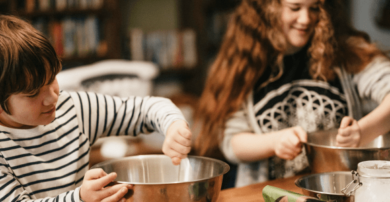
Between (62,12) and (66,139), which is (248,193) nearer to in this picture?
(66,139)

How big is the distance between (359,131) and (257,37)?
1.47 feet

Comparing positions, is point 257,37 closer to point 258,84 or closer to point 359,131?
point 258,84

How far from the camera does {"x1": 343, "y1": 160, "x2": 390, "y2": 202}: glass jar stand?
0.52m

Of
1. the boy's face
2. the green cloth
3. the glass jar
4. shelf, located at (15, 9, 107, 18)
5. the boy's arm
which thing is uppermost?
shelf, located at (15, 9, 107, 18)

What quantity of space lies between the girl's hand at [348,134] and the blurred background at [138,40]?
3.99 feet

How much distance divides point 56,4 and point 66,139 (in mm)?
1818

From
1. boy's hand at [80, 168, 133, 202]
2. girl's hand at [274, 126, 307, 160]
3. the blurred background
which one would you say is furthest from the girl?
the blurred background

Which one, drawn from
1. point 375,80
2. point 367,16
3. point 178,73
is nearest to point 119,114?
point 375,80

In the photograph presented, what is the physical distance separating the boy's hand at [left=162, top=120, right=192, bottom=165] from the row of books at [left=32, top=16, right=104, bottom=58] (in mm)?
1861

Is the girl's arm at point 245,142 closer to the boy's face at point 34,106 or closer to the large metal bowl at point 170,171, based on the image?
the large metal bowl at point 170,171

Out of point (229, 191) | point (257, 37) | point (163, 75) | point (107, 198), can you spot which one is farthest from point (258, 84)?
point (163, 75)

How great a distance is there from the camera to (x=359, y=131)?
785 mm

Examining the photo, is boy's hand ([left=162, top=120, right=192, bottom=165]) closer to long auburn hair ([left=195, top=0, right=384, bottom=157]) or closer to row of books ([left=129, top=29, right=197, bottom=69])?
long auburn hair ([left=195, top=0, right=384, bottom=157])

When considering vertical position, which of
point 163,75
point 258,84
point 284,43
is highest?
point 284,43
